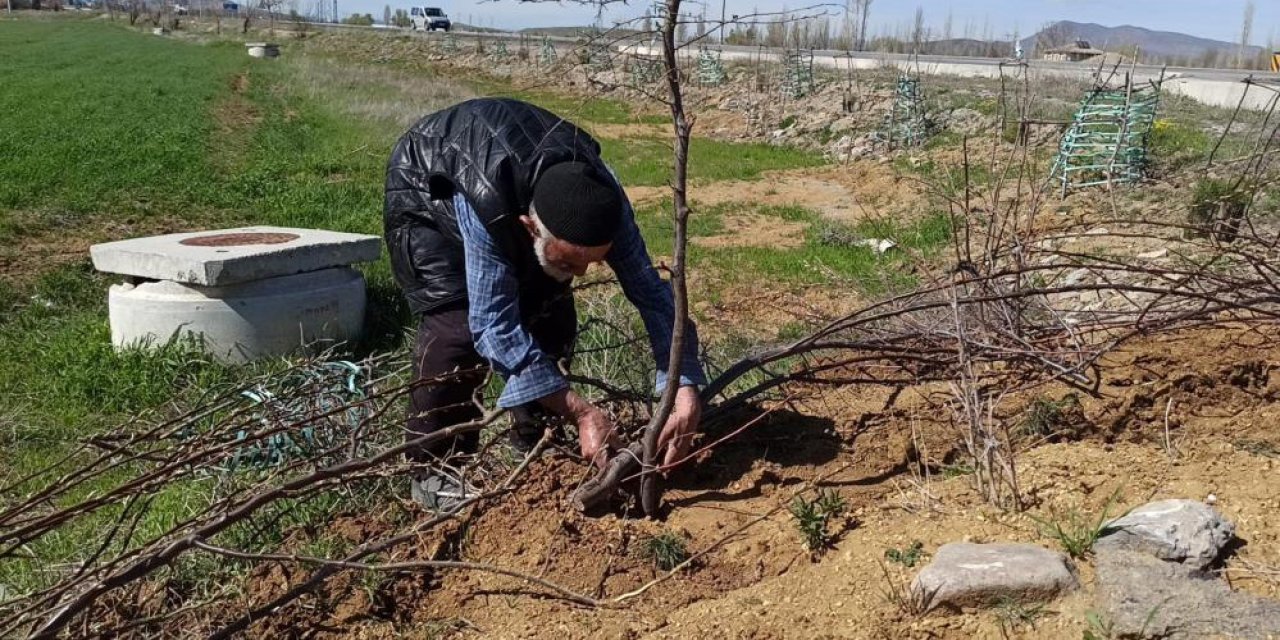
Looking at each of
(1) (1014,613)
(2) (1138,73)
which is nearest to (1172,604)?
(1) (1014,613)

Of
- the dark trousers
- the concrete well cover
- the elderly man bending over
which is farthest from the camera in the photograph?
the concrete well cover

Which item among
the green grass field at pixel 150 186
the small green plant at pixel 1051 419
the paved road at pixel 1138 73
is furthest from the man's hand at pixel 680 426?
the paved road at pixel 1138 73

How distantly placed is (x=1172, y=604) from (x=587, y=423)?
4.93ft

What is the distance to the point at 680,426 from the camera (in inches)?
112

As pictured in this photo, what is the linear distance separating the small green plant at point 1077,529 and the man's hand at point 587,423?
45.9 inches

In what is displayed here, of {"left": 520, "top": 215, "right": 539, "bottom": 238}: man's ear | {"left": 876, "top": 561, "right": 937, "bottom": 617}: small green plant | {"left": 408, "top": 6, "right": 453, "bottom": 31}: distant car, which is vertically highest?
{"left": 408, "top": 6, "right": 453, "bottom": 31}: distant car

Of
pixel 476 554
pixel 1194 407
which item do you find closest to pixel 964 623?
pixel 476 554

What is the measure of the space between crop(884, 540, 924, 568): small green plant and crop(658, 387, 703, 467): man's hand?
65cm

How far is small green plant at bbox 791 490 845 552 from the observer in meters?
2.58

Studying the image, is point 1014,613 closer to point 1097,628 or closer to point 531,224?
point 1097,628

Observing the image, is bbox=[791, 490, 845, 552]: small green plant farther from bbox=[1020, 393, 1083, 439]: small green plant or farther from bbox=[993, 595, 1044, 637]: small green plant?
bbox=[1020, 393, 1083, 439]: small green plant

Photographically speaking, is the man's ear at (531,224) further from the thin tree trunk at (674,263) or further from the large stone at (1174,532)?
the large stone at (1174,532)

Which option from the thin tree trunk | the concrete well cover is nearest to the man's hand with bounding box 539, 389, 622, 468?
the thin tree trunk

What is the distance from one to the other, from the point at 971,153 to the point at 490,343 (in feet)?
40.4
